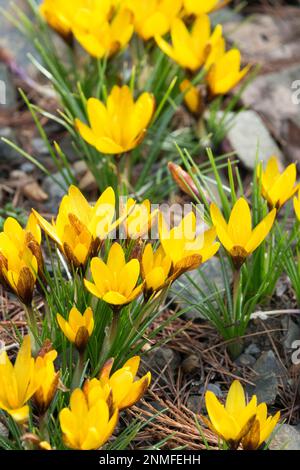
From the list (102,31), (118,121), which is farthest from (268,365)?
(102,31)

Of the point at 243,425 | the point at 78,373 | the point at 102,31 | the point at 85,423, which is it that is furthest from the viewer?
the point at 102,31

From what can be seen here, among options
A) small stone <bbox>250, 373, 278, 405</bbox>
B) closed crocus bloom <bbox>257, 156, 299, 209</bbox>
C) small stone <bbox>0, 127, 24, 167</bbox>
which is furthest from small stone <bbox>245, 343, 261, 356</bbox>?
small stone <bbox>0, 127, 24, 167</bbox>

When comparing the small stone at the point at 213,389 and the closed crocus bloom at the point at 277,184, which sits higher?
the closed crocus bloom at the point at 277,184

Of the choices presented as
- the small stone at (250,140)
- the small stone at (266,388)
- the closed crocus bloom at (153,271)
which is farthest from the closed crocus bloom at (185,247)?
the small stone at (250,140)

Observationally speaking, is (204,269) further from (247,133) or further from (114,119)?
(247,133)

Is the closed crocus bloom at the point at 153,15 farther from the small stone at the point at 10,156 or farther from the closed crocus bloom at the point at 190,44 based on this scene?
the small stone at the point at 10,156

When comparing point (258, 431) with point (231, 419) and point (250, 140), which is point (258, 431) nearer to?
point (231, 419)
